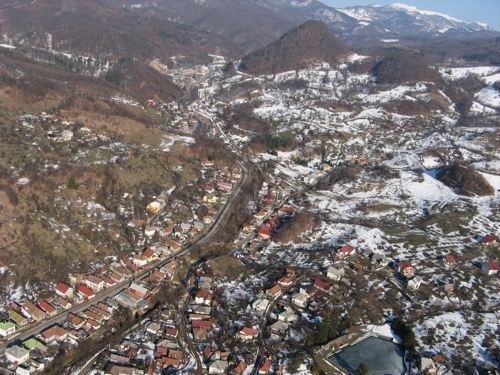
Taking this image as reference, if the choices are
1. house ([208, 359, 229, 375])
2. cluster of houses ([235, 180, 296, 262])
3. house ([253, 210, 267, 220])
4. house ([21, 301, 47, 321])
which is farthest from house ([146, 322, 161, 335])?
house ([253, 210, 267, 220])

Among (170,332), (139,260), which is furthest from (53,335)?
(139,260)

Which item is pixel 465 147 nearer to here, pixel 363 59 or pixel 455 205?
pixel 455 205

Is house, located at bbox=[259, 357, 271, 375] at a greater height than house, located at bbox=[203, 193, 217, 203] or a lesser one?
greater

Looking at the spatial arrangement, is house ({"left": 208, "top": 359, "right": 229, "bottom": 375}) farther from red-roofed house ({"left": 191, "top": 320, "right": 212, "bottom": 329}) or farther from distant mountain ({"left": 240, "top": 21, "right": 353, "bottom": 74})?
distant mountain ({"left": 240, "top": 21, "right": 353, "bottom": 74})

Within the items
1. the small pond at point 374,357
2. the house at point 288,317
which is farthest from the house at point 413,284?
the house at point 288,317

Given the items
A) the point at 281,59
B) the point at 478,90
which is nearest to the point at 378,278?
the point at 478,90

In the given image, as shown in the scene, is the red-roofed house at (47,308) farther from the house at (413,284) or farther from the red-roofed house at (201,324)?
the house at (413,284)

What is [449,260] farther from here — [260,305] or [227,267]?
[227,267]
